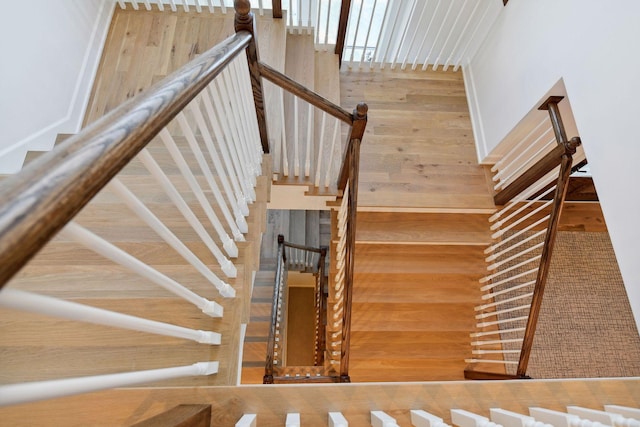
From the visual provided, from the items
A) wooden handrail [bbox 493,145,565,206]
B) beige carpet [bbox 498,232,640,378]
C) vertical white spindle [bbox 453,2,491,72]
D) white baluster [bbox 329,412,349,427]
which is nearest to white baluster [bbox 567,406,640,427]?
white baluster [bbox 329,412,349,427]

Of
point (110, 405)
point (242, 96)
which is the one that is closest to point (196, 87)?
point (242, 96)

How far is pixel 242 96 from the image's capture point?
65.0 inches

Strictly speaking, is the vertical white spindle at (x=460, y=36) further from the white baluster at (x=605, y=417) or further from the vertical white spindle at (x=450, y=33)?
the white baluster at (x=605, y=417)

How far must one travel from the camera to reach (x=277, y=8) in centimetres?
325

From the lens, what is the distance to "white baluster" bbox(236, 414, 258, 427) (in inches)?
33.9

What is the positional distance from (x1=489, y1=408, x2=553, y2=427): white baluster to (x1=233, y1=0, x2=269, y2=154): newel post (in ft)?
5.14

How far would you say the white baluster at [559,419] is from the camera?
82 cm

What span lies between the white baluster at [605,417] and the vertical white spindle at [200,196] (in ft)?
4.06

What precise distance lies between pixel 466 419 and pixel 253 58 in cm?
162

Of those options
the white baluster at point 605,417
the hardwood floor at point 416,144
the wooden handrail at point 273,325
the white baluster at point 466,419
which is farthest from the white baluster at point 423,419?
the hardwood floor at point 416,144

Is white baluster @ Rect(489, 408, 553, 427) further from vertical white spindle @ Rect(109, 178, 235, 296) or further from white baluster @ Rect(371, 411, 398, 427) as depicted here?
vertical white spindle @ Rect(109, 178, 235, 296)

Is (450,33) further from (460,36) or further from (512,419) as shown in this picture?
(512,419)

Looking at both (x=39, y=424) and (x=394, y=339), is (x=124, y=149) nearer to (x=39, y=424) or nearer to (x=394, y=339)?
(x=39, y=424)

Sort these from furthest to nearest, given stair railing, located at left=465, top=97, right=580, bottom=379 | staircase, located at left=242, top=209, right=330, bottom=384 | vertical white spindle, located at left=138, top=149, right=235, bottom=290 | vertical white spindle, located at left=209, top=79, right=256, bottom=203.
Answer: staircase, located at left=242, top=209, right=330, bottom=384 → stair railing, located at left=465, top=97, right=580, bottom=379 → vertical white spindle, located at left=209, top=79, right=256, bottom=203 → vertical white spindle, located at left=138, top=149, right=235, bottom=290
